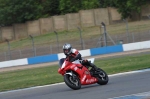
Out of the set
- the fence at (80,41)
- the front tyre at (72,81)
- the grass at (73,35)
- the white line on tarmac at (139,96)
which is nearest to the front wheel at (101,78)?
the front tyre at (72,81)

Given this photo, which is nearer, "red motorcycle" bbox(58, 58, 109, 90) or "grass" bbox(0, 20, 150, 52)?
"red motorcycle" bbox(58, 58, 109, 90)

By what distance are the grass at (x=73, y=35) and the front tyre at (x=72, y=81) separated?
99.0 ft

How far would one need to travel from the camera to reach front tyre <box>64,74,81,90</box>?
1373cm

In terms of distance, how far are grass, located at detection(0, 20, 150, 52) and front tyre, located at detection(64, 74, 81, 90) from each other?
99.0ft

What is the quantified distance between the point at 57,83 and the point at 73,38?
30238 mm

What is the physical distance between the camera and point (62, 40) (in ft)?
158

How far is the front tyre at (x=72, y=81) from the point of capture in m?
13.7

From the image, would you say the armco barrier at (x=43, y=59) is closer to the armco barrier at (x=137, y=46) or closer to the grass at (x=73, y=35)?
the armco barrier at (x=137, y=46)

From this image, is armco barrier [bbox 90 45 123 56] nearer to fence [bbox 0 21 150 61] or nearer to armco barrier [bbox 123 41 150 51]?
armco barrier [bbox 123 41 150 51]

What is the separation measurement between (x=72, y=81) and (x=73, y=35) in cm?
3571

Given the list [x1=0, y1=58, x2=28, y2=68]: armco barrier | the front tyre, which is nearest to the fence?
[x1=0, y1=58, x2=28, y2=68]: armco barrier

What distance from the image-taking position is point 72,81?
13.8m

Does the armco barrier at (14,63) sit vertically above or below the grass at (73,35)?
below

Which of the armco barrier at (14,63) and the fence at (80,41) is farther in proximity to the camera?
the fence at (80,41)
